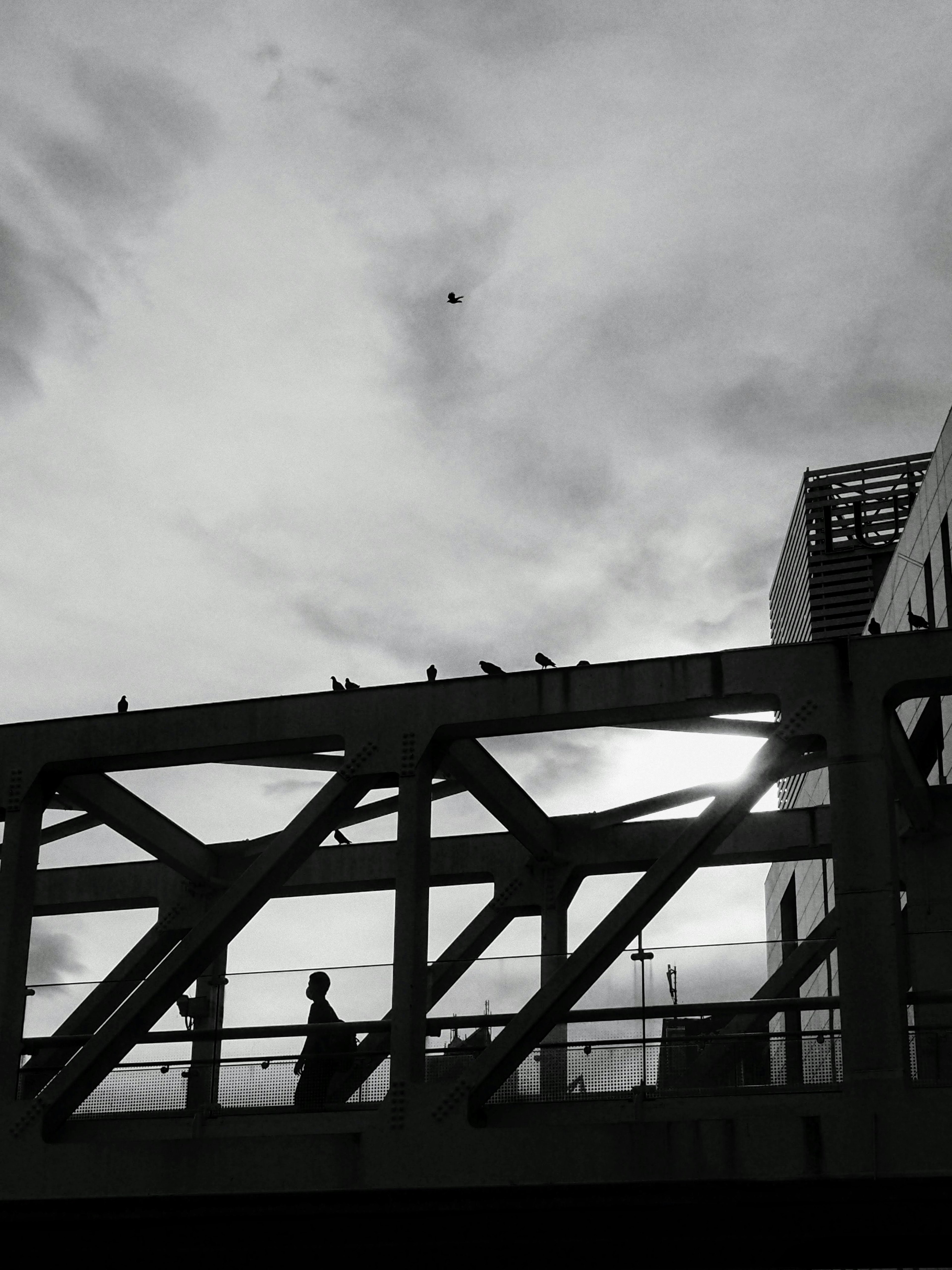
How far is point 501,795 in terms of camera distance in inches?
782

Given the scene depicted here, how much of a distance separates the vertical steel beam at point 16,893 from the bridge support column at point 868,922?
814cm

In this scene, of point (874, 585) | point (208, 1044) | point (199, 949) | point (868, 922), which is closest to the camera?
point (868, 922)

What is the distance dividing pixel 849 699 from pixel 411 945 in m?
4.54

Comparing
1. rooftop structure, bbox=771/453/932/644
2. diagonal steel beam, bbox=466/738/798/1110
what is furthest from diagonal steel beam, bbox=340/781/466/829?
rooftop structure, bbox=771/453/932/644

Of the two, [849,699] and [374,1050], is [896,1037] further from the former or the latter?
[374,1050]

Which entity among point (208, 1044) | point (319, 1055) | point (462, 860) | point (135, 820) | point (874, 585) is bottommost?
point (319, 1055)

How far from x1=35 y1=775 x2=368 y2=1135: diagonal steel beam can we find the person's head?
0.95 meters

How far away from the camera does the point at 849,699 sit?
612 inches

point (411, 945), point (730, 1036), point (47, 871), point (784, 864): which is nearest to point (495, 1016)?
point (411, 945)

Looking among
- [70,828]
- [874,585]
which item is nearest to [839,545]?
[874,585]

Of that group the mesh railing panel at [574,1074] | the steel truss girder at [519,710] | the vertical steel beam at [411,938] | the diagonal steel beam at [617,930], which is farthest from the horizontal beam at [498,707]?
the mesh railing panel at [574,1074]

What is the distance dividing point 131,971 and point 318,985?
5.58 meters

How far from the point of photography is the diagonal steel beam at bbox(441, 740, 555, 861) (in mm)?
18406

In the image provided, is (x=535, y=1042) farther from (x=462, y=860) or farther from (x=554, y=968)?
(x=462, y=860)
